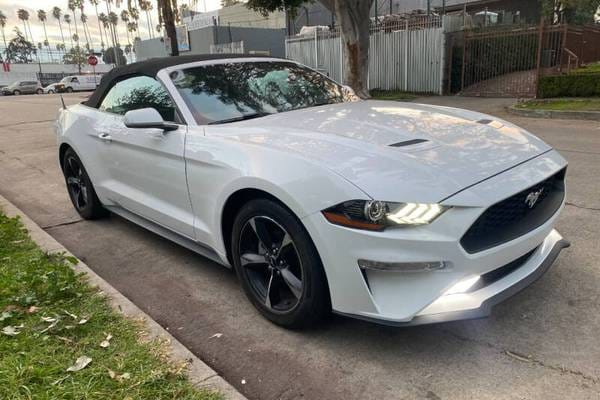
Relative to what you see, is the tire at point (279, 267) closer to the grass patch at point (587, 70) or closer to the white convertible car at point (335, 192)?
the white convertible car at point (335, 192)

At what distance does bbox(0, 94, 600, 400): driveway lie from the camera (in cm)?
241

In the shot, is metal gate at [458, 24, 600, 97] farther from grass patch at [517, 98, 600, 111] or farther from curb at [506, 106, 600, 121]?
curb at [506, 106, 600, 121]

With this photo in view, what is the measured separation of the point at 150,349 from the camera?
2621mm

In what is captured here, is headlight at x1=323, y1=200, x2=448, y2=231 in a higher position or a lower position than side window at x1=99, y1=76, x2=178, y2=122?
lower

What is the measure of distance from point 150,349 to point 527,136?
2.60m

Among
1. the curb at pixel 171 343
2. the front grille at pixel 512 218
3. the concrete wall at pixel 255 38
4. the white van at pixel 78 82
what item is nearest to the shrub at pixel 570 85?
the front grille at pixel 512 218

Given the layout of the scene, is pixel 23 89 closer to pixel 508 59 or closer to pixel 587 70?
pixel 508 59

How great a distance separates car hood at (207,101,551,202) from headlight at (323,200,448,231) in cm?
4

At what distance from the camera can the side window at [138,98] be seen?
3.70 m

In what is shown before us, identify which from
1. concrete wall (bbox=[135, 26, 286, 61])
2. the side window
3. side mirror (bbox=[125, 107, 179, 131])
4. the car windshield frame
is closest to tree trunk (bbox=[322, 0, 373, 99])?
the car windshield frame

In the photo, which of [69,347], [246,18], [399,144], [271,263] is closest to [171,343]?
[69,347]

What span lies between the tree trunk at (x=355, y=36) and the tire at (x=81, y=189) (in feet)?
34.1

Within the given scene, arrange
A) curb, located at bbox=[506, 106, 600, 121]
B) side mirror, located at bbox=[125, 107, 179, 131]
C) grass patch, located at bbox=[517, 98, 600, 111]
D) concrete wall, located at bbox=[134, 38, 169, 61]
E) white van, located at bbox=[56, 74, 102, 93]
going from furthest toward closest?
1. white van, located at bbox=[56, 74, 102, 93]
2. concrete wall, located at bbox=[134, 38, 169, 61]
3. grass patch, located at bbox=[517, 98, 600, 111]
4. curb, located at bbox=[506, 106, 600, 121]
5. side mirror, located at bbox=[125, 107, 179, 131]

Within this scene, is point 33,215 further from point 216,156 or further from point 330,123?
point 330,123
